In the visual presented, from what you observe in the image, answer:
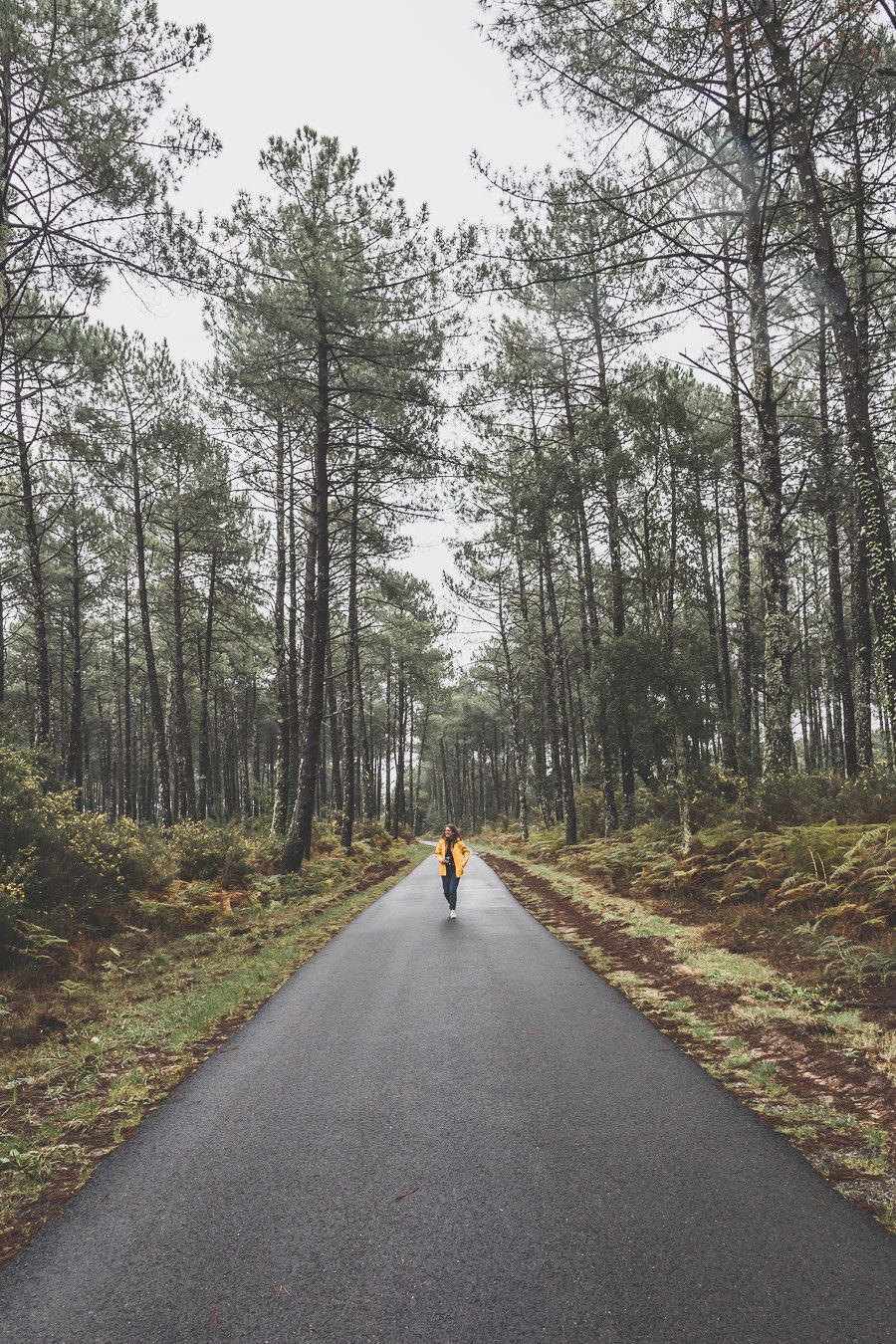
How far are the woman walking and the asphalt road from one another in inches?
261

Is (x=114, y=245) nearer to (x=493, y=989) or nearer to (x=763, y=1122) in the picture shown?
(x=493, y=989)

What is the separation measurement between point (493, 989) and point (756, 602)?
29118 millimetres

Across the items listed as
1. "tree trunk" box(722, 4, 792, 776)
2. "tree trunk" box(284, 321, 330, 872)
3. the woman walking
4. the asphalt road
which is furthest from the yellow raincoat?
the asphalt road

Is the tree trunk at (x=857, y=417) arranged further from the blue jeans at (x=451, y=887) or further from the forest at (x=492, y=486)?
the blue jeans at (x=451, y=887)

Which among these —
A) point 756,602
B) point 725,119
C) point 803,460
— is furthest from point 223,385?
point 756,602

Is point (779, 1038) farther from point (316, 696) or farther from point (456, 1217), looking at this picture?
point (316, 696)

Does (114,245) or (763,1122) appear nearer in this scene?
(763,1122)

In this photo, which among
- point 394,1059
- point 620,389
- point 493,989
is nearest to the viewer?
point 394,1059

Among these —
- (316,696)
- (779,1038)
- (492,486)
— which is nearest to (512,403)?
(492,486)

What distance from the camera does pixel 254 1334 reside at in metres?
2.25

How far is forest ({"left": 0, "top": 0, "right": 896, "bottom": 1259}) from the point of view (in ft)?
21.9

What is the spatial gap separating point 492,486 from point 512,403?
9.92 feet

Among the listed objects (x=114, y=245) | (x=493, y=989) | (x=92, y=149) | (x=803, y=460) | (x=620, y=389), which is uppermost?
(x=620, y=389)

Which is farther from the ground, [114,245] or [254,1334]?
[114,245]
